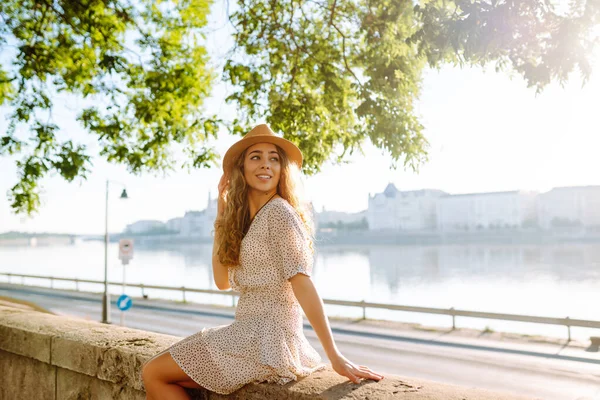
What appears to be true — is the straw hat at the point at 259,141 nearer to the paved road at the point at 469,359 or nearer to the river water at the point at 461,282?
the paved road at the point at 469,359

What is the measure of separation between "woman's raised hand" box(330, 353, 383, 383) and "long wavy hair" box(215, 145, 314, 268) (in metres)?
0.47

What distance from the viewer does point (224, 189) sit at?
7.93ft

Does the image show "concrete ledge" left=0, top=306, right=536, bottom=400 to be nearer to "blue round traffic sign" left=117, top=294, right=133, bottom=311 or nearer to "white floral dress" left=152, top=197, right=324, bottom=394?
"white floral dress" left=152, top=197, right=324, bottom=394

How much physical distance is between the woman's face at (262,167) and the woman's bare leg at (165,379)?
2.39 ft

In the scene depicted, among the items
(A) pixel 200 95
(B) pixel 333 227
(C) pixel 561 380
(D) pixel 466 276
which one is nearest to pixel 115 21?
(A) pixel 200 95

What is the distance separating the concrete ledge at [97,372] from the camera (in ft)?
5.86

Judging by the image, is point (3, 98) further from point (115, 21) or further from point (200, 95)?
point (200, 95)

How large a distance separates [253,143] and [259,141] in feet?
0.10

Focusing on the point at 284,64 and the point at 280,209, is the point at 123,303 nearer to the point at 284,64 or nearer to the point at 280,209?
the point at 284,64

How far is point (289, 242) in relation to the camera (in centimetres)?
197

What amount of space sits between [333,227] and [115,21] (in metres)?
108

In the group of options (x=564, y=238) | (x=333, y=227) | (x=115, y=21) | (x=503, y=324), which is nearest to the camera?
(x=115, y=21)

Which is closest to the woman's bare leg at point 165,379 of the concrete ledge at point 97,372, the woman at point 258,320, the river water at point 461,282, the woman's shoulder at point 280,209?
the woman at point 258,320

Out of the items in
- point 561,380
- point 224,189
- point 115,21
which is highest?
point 115,21
